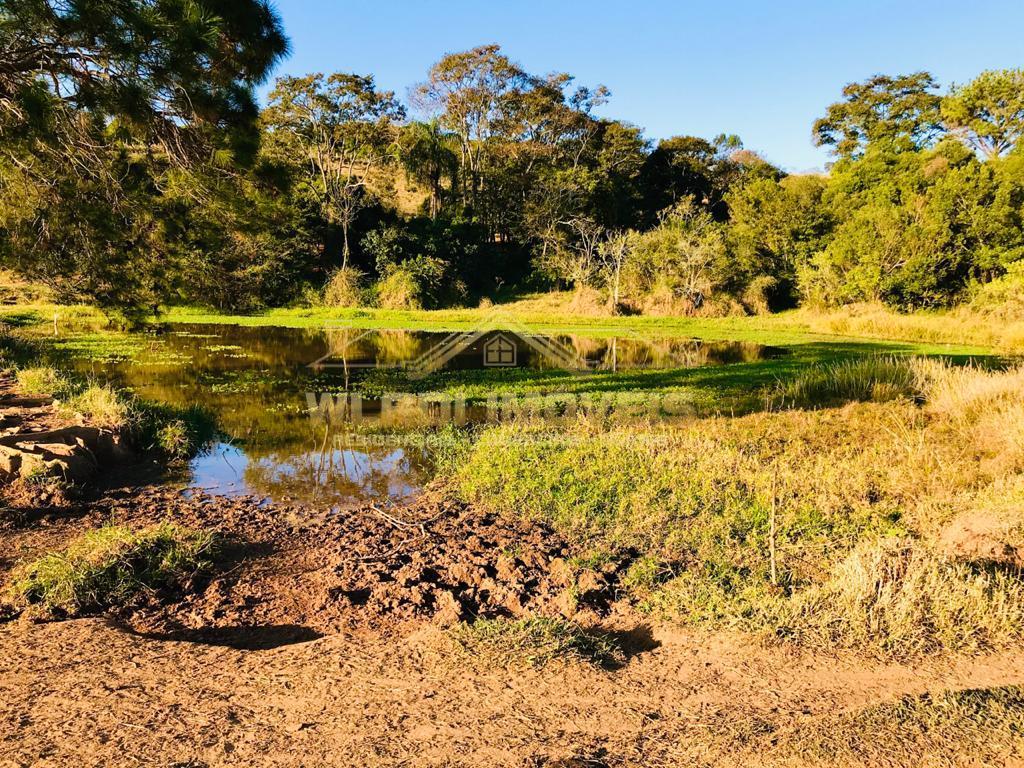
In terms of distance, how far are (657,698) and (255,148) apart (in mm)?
6613

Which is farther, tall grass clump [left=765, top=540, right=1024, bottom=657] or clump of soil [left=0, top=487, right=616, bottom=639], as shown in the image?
clump of soil [left=0, top=487, right=616, bottom=639]

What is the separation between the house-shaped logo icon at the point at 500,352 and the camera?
17.7 metres

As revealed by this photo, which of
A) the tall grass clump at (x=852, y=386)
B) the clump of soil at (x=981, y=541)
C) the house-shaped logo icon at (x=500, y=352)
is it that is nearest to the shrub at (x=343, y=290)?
the house-shaped logo icon at (x=500, y=352)

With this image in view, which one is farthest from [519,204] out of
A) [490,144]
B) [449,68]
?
[449,68]

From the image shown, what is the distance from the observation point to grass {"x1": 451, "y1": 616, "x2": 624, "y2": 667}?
11.6 feet

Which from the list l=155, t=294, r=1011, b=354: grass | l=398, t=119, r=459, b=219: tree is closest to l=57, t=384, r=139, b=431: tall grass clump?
l=155, t=294, r=1011, b=354: grass

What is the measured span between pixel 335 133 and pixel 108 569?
3369 cm

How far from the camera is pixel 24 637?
11.7 feet

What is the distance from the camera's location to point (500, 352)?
2058 centimetres

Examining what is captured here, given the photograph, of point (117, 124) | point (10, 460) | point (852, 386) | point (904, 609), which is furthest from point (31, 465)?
point (852, 386)

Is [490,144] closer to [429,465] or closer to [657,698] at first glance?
[429,465]

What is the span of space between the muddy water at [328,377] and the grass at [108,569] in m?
2.13

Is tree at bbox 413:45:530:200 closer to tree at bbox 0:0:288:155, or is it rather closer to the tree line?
the tree line

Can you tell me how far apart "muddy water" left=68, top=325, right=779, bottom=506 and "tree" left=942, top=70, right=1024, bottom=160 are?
55.4 ft
